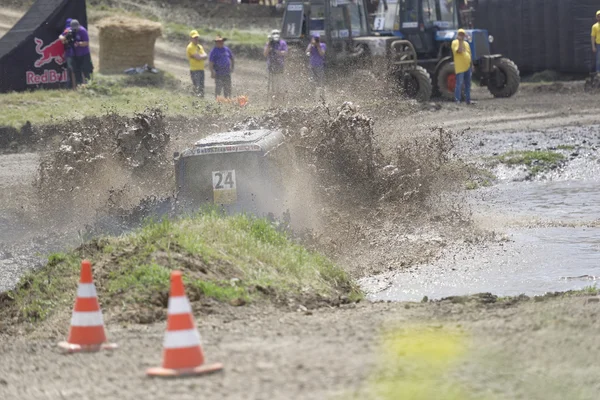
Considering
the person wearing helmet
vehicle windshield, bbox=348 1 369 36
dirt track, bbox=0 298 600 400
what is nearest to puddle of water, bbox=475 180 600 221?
dirt track, bbox=0 298 600 400

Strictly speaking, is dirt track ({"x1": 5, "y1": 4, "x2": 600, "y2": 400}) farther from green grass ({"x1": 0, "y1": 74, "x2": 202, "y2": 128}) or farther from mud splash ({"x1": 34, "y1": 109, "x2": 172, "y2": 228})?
green grass ({"x1": 0, "y1": 74, "x2": 202, "y2": 128})

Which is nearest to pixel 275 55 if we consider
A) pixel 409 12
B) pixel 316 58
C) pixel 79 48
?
pixel 316 58

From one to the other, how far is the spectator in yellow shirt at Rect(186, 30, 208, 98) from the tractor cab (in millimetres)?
3093

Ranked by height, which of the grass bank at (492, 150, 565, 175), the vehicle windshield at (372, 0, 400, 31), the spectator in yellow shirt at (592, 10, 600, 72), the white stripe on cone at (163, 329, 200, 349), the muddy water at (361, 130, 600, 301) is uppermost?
the vehicle windshield at (372, 0, 400, 31)

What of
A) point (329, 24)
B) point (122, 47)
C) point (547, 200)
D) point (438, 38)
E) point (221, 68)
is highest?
point (329, 24)

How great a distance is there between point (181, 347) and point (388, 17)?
81.6ft

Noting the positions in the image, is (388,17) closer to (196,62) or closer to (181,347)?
(196,62)

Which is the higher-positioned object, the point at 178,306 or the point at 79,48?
the point at 79,48

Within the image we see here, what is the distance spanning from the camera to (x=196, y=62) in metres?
28.5

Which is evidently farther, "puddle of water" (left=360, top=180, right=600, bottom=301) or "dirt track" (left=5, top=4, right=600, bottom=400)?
"puddle of water" (left=360, top=180, right=600, bottom=301)

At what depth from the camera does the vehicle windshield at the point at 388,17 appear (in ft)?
101

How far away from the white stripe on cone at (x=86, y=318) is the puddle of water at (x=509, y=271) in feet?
13.4

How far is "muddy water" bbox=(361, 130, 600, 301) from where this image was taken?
12117 mm

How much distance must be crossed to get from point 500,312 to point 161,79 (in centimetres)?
2309
